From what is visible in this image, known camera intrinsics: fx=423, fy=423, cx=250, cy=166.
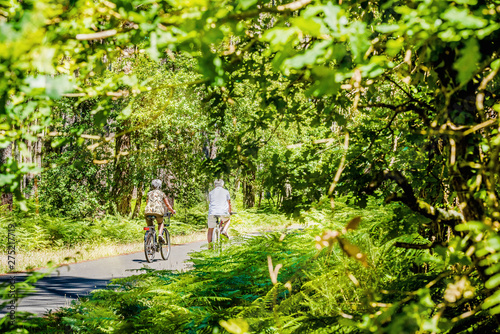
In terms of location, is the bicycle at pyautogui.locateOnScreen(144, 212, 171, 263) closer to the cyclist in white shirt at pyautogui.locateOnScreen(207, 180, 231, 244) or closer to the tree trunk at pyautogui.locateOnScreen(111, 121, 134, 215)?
the cyclist in white shirt at pyautogui.locateOnScreen(207, 180, 231, 244)

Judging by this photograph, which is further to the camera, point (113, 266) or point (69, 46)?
point (113, 266)

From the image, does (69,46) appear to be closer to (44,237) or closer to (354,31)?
(354,31)

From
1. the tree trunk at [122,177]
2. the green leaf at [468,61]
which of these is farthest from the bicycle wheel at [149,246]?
the green leaf at [468,61]

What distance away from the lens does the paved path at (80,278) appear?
6.76 m

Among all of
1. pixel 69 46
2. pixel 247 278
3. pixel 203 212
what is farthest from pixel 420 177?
pixel 203 212

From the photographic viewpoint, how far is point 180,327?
10.4 ft

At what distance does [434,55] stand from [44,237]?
13826 millimetres

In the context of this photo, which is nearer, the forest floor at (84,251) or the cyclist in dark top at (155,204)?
the forest floor at (84,251)

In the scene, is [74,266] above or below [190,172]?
below

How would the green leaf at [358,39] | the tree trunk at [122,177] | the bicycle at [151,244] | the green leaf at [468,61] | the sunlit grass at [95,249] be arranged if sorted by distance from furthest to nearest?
the tree trunk at [122,177], the bicycle at [151,244], the sunlit grass at [95,249], the green leaf at [358,39], the green leaf at [468,61]

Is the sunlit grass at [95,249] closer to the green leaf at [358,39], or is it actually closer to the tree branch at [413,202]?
the tree branch at [413,202]

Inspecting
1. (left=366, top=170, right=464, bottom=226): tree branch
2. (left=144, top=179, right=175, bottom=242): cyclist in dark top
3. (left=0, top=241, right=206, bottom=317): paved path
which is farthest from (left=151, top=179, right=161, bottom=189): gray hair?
(left=366, top=170, right=464, bottom=226): tree branch

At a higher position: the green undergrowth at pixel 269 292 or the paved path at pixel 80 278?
the green undergrowth at pixel 269 292

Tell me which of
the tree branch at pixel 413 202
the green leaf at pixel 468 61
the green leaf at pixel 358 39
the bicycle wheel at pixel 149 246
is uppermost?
the green leaf at pixel 358 39
